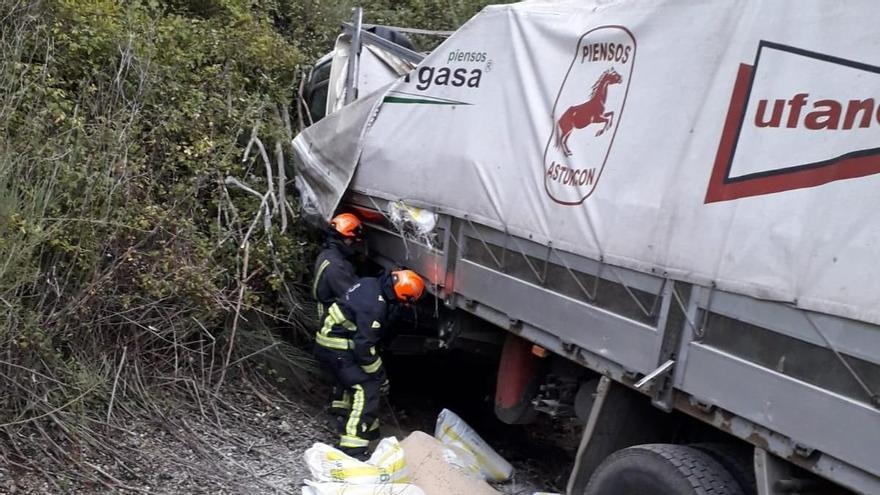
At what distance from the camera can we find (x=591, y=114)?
13.5 ft

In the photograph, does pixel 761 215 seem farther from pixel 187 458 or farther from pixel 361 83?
pixel 361 83

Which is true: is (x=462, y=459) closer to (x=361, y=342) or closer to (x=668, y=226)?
(x=361, y=342)

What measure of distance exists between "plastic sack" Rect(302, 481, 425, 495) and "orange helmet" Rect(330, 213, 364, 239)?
208cm

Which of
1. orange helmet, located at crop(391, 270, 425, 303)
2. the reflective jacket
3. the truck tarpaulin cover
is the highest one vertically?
the truck tarpaulin cover

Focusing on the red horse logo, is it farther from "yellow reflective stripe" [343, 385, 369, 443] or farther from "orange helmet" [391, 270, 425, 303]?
"yellow reflective stripe" [343, 385, 369, 443]

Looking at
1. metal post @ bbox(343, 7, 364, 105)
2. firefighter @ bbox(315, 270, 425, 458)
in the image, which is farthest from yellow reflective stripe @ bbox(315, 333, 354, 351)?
metal post @ bbox(343, 7, 364, 105)

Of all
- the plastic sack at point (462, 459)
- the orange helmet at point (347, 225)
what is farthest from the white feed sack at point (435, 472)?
the orange helmet at point (347, 225)

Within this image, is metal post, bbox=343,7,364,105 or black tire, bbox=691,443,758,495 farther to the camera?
metal post, bbox=343,7,364,105

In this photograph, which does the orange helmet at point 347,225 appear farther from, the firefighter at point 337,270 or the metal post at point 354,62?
the metal post at point 354,62

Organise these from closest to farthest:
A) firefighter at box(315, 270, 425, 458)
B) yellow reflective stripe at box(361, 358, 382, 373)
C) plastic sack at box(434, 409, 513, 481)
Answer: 1. plastic sack at box(434, 409, 513, 481)
2. firefighter at box(315, 270, 425, 458)
3. yellow reflective stripe at box(361, 358, 382, 373)

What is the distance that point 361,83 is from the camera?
707 cm

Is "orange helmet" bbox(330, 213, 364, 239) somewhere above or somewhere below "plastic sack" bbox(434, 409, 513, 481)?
above

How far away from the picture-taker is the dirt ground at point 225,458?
482cm

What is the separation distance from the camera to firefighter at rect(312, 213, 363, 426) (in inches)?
248
